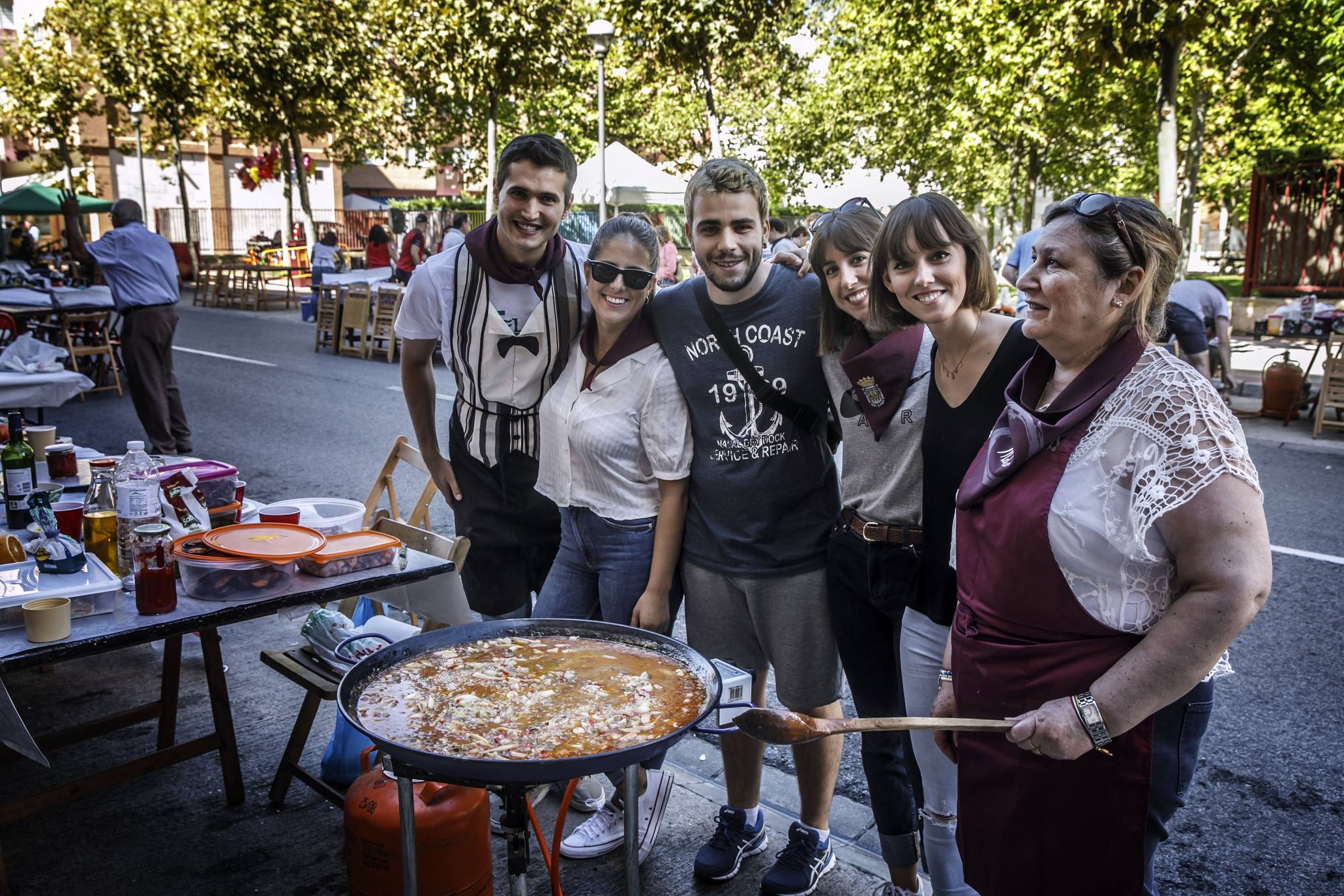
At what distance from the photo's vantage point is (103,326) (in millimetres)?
12430

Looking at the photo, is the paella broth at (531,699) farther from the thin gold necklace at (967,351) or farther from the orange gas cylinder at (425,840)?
the thin gold necklace at (967,351)

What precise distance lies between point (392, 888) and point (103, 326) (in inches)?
462

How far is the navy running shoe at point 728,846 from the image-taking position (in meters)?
3.07

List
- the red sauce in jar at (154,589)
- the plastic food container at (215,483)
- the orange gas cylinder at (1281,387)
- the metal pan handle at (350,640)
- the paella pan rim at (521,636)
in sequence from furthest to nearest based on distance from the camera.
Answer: the orange gas cylinder at (1281,387)
the plastic food container at (215,483)
the metal pan handle at (350,640)
the red sauce in jar at (154,589)
the paella pan rim at (521,636)

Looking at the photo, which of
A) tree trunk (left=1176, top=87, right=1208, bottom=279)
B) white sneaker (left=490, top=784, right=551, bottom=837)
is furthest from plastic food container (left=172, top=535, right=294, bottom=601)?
tree trunk (left=1176, top=87, right=1208, bottom=279)

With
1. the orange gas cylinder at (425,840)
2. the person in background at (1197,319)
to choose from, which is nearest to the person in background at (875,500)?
the orange gas cylinder at (425,840)

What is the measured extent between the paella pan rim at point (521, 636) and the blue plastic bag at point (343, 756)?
3.82ft

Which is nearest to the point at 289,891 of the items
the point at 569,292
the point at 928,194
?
the point at 569,292

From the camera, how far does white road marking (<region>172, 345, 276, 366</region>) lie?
577 inches

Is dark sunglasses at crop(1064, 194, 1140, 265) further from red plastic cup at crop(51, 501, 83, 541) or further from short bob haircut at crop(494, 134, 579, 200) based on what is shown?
red plastic cup at crop(51, 501, 83, 541)

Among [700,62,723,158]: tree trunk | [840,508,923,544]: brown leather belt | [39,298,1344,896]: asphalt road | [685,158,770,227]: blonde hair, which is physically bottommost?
[39,298,1344,896]: asphalt road

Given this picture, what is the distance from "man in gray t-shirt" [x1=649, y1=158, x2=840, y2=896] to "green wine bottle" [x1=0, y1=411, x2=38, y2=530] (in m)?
2.48

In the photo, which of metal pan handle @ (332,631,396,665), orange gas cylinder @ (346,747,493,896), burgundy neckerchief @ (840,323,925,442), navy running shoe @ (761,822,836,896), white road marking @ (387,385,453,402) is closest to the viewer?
burgundy neckerchief @ (840,323,925,442)

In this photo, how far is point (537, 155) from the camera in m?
3.27
